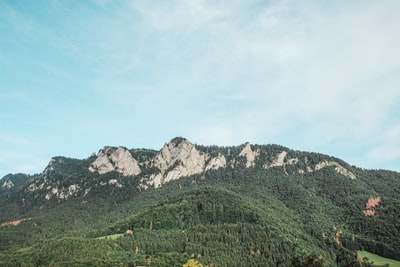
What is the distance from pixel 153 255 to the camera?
18838 centimetres

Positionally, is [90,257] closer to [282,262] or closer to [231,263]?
[231,263]

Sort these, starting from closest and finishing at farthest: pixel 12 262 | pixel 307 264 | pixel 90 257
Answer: pixel 307 264, pixel 90 257, pixel 12 262

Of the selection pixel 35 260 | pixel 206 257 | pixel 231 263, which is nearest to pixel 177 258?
pixel 206 257

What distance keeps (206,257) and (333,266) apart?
67710 millimetres

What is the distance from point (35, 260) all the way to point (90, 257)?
35.6m

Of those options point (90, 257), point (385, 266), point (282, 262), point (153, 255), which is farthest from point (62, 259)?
point (385, 266)

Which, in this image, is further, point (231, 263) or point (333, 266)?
point (333, 266)

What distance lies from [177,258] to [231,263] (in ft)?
87.4

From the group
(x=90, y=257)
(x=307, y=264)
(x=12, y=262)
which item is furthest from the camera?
(x=12, y=262)

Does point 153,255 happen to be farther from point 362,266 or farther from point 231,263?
point 362,266

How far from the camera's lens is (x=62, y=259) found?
18362cm

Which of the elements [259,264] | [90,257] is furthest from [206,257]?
[90,257]

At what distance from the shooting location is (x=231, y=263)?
181000mm

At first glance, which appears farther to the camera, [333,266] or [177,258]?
[333,266]
